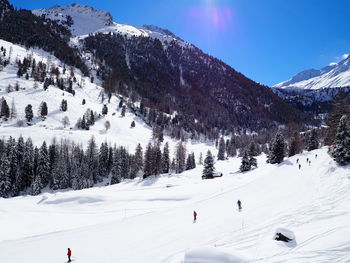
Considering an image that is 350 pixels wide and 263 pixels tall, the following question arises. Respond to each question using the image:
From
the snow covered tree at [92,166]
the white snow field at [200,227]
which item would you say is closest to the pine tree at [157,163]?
A: the snow covered tree at [92,166]

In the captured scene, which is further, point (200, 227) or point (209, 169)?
point (209, 169)

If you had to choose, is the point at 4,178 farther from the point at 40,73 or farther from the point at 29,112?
the point at 40,73

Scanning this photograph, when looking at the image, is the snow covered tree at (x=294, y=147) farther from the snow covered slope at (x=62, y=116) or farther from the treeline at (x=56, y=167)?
the snow covered slope at (x=62, y=116)

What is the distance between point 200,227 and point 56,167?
66.1m

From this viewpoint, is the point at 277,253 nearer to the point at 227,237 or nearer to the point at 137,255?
the point at 227,237

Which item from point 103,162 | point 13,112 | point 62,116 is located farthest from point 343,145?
point 13,112

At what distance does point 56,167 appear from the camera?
71.4 meters

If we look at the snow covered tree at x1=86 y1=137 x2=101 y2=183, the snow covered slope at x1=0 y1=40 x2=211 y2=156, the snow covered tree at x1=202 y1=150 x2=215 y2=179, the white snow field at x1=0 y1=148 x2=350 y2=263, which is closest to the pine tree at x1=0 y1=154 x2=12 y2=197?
the snow covered tree at x1=86 y1=137 x2=101 y2=183

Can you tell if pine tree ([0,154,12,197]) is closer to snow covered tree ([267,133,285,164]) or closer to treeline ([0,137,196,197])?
treeline ([0,137,196,197])

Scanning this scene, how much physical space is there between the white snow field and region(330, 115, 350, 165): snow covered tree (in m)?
1.77

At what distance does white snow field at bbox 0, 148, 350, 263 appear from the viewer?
38.4 ft

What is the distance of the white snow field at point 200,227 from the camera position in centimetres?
1170

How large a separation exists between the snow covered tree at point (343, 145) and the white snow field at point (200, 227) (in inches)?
69.5

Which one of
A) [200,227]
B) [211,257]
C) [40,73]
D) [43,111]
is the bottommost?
[200,227]
